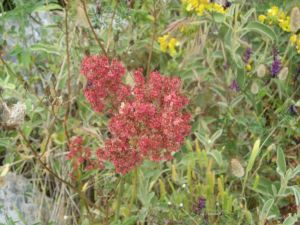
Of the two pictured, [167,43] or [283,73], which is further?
[167,43]

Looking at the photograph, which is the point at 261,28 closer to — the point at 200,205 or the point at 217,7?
the point at 217,7

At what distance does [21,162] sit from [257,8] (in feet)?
3.42

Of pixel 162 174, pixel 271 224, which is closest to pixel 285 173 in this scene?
pixel 271 224

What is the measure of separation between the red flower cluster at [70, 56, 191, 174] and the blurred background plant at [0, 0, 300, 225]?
261mm

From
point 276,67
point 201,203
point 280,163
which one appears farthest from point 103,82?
point 276,67

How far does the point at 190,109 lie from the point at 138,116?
94cm

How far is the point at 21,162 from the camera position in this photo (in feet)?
8.00

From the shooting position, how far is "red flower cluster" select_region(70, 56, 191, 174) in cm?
159

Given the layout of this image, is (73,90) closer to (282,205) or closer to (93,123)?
(93,123)

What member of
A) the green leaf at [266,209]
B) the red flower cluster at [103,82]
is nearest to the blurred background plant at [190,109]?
the green leaf at [266,209]

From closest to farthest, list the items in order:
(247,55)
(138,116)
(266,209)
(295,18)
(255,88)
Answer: (138,116)
(266,209)
(295,18)
(255,88)
(247,55)

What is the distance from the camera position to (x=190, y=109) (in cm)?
251

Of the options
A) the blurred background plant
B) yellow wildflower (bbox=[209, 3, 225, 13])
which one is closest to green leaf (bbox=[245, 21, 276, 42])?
the blurred background plant

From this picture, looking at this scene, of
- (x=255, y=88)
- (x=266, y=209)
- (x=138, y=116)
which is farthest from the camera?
(x=255, y=88)
